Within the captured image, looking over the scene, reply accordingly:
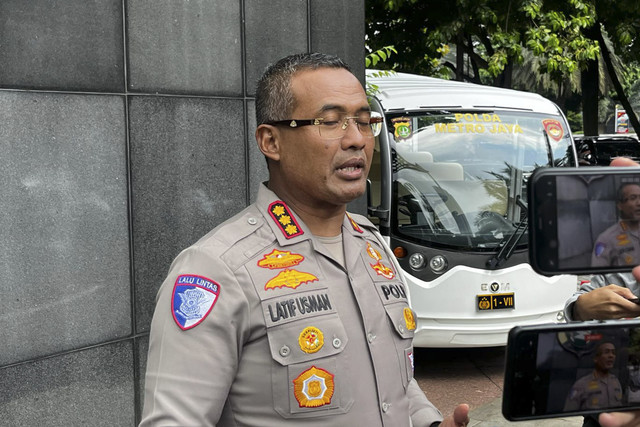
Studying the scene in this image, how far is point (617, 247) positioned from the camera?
1.24 meters

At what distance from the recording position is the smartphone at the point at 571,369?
1266 millimetres

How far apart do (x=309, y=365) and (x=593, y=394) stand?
0.76 metres

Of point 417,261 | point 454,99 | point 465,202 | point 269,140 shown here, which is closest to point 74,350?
point 269,140

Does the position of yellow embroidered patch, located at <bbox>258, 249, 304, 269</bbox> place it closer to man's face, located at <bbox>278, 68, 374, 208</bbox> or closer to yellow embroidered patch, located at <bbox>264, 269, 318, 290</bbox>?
yellow embroidered patch, located at <bbox>264, 269, 318, 290</bbox>

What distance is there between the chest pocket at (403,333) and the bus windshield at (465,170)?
557 centimetres

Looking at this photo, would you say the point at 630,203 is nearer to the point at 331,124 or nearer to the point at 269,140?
the point at 331,124

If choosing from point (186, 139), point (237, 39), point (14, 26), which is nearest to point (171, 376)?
point (14, 26)

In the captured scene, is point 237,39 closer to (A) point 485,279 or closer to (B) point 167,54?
(B) point 167,54

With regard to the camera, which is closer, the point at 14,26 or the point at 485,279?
the point at 14,26

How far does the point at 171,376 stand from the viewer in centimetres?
181

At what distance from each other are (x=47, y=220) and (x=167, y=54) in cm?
118

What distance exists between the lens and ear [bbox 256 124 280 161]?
7.19 ft

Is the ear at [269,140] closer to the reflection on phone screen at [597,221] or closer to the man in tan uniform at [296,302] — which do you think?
the man in tan uniform at [296,302]

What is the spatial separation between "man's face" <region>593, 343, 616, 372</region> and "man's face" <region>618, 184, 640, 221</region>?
20 centimetres
